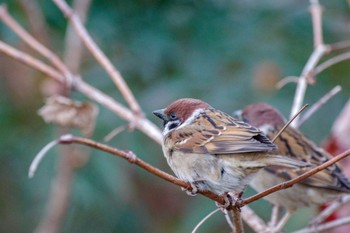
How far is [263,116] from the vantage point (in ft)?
14.7

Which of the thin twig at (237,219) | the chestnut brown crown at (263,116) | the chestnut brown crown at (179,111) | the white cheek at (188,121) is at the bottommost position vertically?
the thin twig at (237,219)

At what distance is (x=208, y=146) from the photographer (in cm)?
328

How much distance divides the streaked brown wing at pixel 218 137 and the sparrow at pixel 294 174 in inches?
34.7

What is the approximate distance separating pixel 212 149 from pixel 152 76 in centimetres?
237

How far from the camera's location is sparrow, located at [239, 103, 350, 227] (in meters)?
4.32

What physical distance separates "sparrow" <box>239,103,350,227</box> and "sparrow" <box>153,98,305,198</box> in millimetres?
914

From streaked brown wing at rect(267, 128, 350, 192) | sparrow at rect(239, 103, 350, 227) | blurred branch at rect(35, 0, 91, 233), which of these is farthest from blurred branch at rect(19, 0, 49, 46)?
streaked brown wing at rect(267, 128, 350, 192)

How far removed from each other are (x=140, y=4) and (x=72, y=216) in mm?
1510

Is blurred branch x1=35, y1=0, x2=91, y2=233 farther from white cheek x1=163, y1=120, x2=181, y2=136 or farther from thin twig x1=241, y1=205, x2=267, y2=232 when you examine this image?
thin twig x1=241, y1=205, x2=267, y2=232

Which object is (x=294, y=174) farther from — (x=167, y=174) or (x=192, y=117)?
(x=167, y=174)

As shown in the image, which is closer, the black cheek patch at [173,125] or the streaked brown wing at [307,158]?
the black cheek patch at [173,125]

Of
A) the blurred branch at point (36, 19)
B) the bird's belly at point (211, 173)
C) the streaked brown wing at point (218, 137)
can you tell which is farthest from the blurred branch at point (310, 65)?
the blurred branch at point (36, 19)

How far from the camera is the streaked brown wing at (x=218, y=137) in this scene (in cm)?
316

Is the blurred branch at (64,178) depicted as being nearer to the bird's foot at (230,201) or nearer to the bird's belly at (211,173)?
the bird's belly at (211,173)
